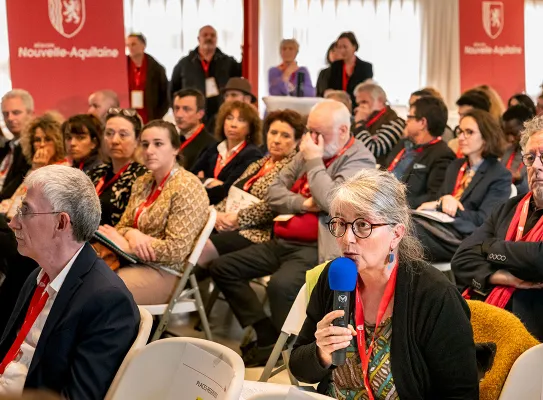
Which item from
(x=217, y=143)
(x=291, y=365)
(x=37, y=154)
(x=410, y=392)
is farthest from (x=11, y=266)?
(x=410, y=392)

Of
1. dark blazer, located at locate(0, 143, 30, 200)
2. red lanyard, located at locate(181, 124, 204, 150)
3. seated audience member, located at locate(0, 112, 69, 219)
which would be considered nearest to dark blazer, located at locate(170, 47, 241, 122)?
red lanyard, located at locate(181, 124, 204, 150)

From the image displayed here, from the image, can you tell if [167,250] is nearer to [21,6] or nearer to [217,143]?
[217,143]

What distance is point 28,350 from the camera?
2.68 m

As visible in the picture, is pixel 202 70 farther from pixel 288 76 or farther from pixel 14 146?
pixel 14 146

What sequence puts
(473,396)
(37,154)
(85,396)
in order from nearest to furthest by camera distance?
1. (473,396)
2. (85,396)
3. (37,154)

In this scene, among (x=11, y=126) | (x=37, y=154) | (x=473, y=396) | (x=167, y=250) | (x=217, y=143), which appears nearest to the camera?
(x=473, y=396)

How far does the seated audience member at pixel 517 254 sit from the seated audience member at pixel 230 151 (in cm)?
253

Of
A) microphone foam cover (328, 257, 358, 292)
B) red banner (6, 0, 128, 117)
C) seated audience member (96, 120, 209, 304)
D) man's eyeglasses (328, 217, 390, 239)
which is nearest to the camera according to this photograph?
microphone foam cover (328, 257, 358, 292)

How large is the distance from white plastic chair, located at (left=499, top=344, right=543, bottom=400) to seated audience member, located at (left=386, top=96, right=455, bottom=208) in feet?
10.3

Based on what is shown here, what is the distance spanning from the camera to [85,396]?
2.46m

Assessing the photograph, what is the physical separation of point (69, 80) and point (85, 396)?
5.09 meters

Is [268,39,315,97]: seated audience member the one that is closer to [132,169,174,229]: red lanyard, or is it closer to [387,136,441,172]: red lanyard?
[387,136,441,172]: red lanyard

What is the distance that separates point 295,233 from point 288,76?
4656mm

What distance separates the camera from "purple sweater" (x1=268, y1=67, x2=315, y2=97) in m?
9.02
